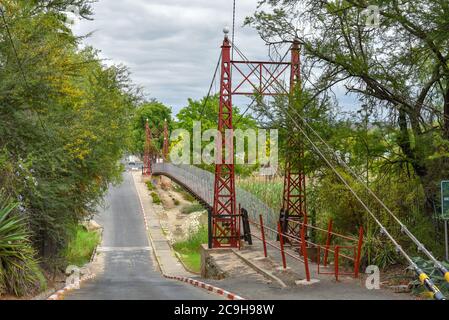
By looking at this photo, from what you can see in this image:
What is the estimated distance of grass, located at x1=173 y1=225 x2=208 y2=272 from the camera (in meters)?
39.0

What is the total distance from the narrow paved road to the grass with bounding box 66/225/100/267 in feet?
2.82

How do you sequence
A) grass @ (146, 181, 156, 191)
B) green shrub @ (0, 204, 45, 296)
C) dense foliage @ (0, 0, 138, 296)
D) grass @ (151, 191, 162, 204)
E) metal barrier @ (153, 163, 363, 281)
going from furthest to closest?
grass @ (146, 181, 156, 191), grass @ (151, 191, 162, 204), metal barrier @ (153, 163, 363, 281), dense foliage @ (0, 0, 138, 296), green shrub @ (0, 204, 45, 296)

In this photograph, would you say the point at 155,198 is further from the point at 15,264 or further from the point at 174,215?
the point at 15,264

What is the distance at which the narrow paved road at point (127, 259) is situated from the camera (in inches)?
677

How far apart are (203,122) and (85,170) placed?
48693 millimetres

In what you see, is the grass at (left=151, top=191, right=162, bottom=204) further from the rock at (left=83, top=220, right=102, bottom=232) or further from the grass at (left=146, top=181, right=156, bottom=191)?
the rock at (left=83, top=220, right=102, bottom=232)

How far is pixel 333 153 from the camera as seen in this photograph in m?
18.8

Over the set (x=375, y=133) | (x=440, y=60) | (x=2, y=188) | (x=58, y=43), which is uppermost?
(x=58, y=43)

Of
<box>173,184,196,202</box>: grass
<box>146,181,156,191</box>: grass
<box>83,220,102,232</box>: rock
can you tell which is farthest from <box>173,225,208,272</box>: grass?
<box>146,181,156,191</box>: grass

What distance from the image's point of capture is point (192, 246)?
42844mm

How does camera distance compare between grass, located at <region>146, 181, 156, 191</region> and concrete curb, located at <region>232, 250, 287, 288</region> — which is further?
grass, located at <region>146, 181, 156, 191</region>

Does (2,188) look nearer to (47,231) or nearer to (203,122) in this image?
(47,231)

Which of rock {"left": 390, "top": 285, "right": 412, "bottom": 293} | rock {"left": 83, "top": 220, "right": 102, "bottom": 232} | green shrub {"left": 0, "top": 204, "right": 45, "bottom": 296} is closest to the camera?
green shrub {"left": 0, "top": 204, "right": 45, "bottom": 296}
